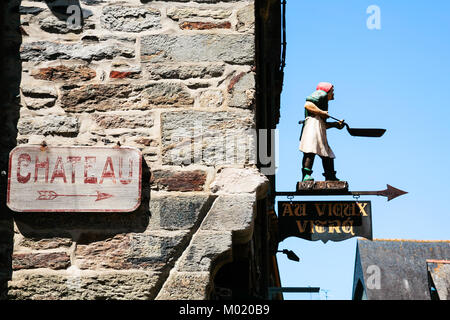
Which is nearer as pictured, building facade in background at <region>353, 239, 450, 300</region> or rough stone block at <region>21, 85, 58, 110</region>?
rough stone block at <region>21, 85, 58, 110</region>

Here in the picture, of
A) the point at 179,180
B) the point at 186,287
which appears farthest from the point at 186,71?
the point at 186,287

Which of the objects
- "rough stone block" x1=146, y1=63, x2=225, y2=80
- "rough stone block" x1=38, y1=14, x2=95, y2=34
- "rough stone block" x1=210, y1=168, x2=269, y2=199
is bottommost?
"rough stone block" x1=210, y1=168, x2=269, y2=199

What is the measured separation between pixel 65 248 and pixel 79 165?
0.47 m

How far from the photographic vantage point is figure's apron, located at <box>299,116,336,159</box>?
6.46 meters

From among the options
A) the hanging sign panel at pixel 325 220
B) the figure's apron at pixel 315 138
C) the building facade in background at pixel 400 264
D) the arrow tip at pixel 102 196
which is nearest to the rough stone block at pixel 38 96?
the arrow tip at pixel 102 196

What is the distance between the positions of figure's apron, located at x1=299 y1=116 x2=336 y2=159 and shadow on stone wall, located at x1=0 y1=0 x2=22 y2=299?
10.5ft

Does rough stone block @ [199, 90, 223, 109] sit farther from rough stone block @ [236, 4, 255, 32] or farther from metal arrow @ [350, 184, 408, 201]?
metal arrow @ [350, 184, 408, 201]

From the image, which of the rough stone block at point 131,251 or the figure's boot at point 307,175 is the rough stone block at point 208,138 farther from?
the figure's boot at point 307,175

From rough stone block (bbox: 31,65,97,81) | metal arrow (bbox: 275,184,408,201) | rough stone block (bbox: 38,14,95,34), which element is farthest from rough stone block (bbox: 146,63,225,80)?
metal arrow (bbox: 275,184,408,201)

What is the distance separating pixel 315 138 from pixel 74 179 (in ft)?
10.6

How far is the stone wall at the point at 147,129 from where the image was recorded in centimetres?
368

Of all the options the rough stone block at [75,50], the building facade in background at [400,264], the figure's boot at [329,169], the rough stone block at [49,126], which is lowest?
the building facade in background at [400,264]

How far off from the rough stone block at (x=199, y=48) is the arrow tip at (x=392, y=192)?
2.78 meters

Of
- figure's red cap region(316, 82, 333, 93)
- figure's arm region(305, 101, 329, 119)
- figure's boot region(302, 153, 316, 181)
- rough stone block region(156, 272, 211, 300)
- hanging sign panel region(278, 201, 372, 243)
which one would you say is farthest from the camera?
figure's red cap region(316, 82, 333, 93)
